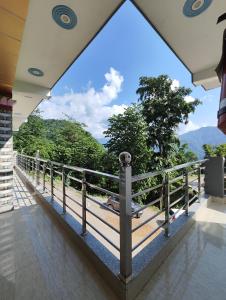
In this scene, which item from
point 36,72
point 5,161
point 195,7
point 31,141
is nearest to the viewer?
point 195,7

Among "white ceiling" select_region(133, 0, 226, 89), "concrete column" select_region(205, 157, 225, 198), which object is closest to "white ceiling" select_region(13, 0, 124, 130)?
"white ceiling" select_region(133, 0, 226, 89)

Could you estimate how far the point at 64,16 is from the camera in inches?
80.0

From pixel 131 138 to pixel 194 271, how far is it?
31.1ft

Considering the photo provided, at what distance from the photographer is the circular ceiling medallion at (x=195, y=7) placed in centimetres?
184

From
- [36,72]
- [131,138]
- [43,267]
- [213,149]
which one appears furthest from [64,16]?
[213,149]

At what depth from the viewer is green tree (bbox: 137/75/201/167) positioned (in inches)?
465

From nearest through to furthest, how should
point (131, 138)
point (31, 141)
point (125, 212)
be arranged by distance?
point (125, 212) < point (131, 138) < point (31, 141)

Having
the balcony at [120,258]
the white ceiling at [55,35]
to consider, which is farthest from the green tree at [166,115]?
the balcony at [120,258]

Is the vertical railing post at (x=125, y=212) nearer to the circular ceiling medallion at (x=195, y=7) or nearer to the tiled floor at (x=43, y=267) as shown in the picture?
the tiled floor at (x=43, y=267)

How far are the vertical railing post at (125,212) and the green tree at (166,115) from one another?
10670 mm

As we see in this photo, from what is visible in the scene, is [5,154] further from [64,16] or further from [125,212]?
[125,212]

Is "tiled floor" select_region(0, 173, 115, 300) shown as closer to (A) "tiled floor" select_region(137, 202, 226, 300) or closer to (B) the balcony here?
(B) the balcony

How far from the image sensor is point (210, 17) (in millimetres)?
2021

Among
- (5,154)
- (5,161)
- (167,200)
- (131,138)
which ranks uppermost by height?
(131,138)
